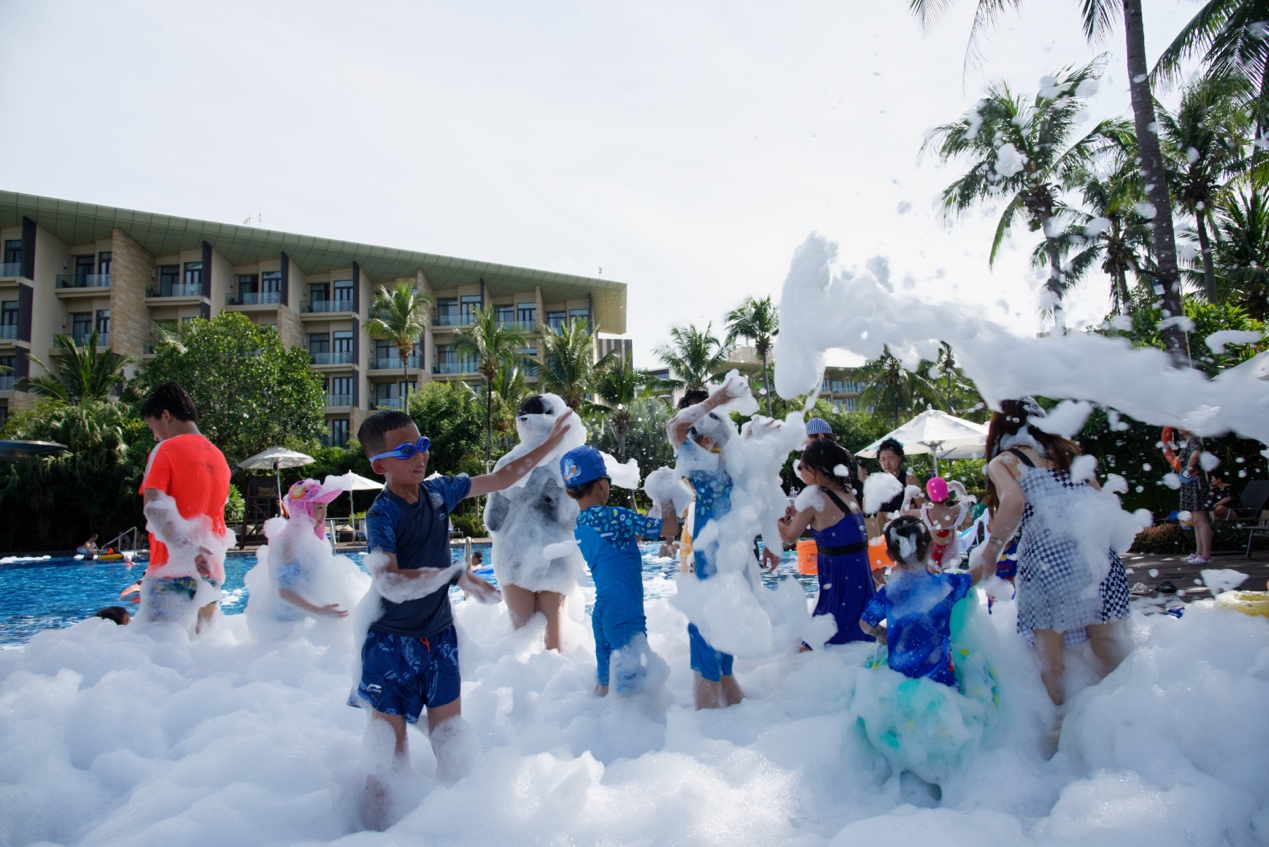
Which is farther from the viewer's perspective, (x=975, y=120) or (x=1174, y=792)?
(x=975, y=120)

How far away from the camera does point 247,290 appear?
141ft

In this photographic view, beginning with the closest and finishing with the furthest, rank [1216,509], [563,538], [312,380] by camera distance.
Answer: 1. [563,538]
2. [1216,509]
3. [312,380]

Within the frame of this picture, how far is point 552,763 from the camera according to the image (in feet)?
10.3

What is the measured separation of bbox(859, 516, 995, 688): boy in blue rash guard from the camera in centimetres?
317

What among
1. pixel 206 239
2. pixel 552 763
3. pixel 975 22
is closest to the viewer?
pixel 552 763

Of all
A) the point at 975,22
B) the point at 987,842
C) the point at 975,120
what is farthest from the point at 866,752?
the point at 975,120

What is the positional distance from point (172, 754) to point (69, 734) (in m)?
0.53

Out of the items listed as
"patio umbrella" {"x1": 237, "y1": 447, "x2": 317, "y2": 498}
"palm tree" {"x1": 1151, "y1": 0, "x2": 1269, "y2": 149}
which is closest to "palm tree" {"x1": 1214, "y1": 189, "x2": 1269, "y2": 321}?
"palm tree" {"x1": 1151, "y1": 0, "x2": 1269, "y2": 149}

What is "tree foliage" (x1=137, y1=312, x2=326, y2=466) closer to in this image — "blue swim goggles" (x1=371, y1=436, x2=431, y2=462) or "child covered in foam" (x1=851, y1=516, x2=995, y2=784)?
"blue swim goggles" (x1=371, y1=436, x2=431, y2=462)

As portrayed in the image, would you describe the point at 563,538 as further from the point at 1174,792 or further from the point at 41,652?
the point at 1174,792

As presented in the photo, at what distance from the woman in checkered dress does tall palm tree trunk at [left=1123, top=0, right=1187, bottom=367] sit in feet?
23.0

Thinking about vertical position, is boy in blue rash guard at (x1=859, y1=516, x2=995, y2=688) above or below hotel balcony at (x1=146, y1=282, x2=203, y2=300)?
below

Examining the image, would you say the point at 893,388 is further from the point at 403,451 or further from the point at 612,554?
the point at 403,451

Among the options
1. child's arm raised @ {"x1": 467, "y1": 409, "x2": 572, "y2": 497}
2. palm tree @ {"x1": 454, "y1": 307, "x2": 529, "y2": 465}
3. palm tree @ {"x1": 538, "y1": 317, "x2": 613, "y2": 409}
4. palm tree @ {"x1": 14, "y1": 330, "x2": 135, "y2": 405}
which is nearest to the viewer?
child's arm raised @ {"x1": 467, "y1": 409, "x2": 572, "y2": 497}
